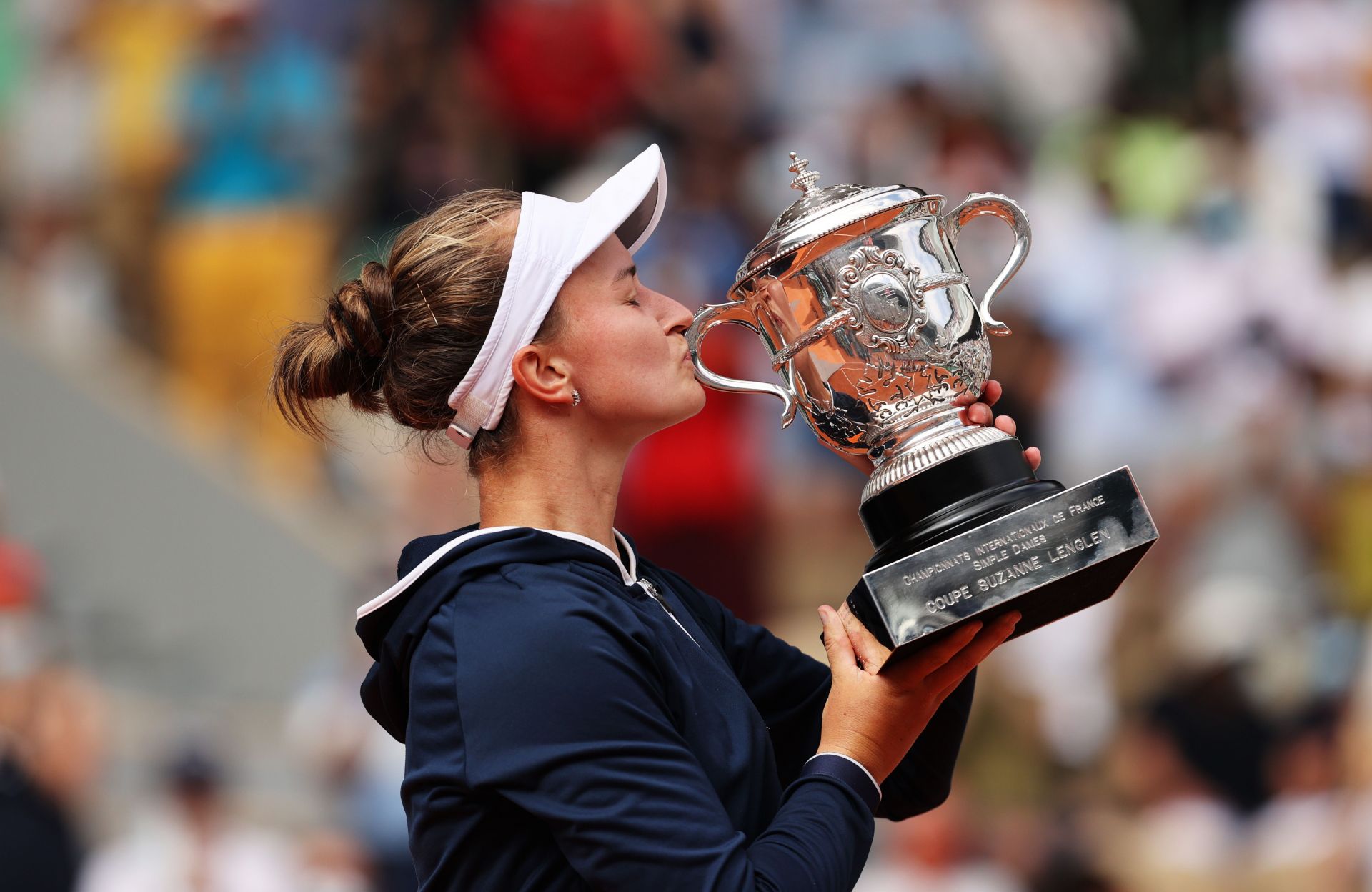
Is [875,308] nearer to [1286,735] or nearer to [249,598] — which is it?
[1286,735]

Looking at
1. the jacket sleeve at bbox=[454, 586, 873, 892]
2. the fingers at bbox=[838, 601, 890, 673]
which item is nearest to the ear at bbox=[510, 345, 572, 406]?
the jacket sleeve at bbox=[454, 586, 873, 892]

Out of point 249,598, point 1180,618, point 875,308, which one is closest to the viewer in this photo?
point 875,308

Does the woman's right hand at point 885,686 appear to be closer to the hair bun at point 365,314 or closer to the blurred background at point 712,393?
the hair bun at point 365,314

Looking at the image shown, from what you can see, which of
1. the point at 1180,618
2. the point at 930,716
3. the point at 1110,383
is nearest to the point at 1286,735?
the point at 1180,618

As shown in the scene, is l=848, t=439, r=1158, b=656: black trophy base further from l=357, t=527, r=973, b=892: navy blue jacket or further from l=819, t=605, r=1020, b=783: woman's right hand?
l=357, t=527, r=973, b=892: navy blue jacket

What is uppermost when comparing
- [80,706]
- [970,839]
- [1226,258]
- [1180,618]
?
[1226,258]

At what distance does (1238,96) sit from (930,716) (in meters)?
4.55

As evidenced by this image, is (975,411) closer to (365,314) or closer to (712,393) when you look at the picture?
(365,314)

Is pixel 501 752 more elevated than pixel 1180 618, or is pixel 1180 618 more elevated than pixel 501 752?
pixel 1180 618

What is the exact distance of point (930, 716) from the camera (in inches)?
68.0

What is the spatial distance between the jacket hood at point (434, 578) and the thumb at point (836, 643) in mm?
203

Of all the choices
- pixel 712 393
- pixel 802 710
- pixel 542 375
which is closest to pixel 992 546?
pixel 802 710

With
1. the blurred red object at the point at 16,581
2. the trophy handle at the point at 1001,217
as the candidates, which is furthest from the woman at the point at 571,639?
the blurred red object at the point at 16,581

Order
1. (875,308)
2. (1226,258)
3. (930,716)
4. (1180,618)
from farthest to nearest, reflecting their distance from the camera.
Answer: (1226,258) < (1180,618) < (875,308) < (930,716)
